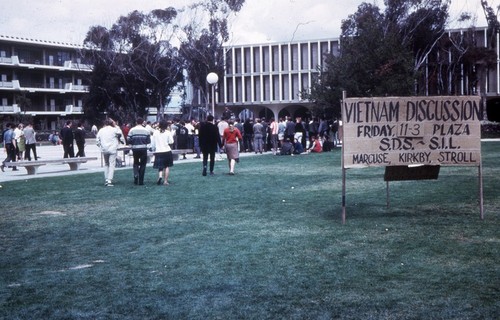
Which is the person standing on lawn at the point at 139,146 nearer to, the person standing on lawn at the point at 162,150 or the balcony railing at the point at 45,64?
the person standing on lawn at the point at 162,150

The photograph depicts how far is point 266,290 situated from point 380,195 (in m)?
7.27

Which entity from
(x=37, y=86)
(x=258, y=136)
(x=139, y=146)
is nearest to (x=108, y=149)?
(x=139, y=146)

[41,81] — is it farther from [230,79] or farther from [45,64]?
[230,79]

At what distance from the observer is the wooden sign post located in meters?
9.33

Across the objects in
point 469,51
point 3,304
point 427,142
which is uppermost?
point 469,51

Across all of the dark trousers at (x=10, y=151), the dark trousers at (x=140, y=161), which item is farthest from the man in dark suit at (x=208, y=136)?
the dark trousers at (x=10, y=151)

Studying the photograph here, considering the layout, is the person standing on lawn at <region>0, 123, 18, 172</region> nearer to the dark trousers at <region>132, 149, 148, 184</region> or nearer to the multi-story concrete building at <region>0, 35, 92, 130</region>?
the dark trousers at <region>132, 149, 148, 184</region>

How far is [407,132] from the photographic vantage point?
9359 millimetres

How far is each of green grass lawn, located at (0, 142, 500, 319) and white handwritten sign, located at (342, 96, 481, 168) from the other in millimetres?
899

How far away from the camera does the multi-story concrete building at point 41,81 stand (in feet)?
211

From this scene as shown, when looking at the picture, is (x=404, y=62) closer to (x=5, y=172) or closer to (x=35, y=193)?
(x=5, y=172)

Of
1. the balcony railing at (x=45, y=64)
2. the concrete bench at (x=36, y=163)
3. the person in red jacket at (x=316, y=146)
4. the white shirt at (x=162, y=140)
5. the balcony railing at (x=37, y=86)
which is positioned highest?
the balcony railing at (x=45, y=64)

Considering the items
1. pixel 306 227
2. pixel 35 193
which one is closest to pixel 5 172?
pixel 35 193

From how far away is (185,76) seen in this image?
203 feet
